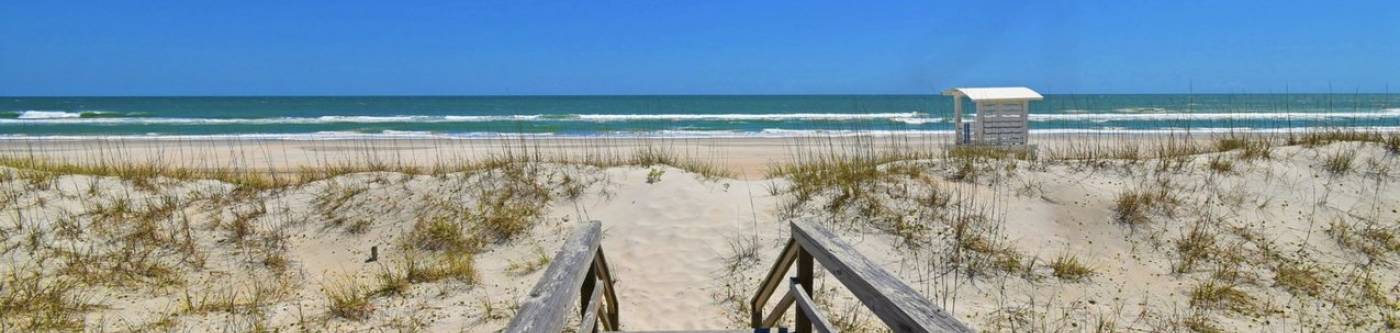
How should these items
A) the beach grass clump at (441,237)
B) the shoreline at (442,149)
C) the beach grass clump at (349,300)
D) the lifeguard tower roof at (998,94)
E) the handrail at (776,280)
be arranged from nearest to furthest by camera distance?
the handrail at (776,280) → the beach grass clump at (349,300) → the beach grass clump at (441,237) → the lifeguard tower roof at (998,94) → the shoreline at (442,149)

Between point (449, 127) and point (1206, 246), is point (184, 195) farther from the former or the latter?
point (449, 127)

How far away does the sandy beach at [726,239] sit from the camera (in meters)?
5.39

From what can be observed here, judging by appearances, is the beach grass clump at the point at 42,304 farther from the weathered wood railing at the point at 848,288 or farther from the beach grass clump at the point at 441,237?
the weathered wood railing at the point at 848,288

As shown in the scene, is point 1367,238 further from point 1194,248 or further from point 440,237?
point 440,237

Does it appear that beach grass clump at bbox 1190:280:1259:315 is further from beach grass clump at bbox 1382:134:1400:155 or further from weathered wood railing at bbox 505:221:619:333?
beach grass clump at bbox 1382:134:1400:155

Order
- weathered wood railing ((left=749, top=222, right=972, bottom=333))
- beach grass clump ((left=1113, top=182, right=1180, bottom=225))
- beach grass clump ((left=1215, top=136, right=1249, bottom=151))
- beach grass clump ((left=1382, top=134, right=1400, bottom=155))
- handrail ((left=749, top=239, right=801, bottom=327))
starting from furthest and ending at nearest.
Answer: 1. beach grass clump ((left=1215, top=136, right=1249, bottom=151))
2. beach grass clump ((left=1382, top=134, right=1400, bottom=155))
3. beach grass clump ((left=1113, top=182, right=1180, bottom=225))
4. handrail ((left=749, top=239, right=801, bottom=327))
5. weathered wood railing ((left=749, top=222, right=972, bottom=333))

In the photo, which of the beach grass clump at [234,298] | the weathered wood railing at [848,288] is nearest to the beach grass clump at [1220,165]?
the weathered wood railing at [848,288]

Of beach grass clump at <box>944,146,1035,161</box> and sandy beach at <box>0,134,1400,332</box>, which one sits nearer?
sandy beach at <box>0,134,1400,332</box>

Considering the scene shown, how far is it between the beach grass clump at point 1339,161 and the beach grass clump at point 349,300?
31.5 feet

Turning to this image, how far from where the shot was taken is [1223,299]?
218 inches

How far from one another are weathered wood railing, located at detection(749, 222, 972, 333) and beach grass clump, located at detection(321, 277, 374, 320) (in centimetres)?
268

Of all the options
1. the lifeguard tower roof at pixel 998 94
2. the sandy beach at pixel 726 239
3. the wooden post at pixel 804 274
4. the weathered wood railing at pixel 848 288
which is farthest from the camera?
the lifeguard tower roof at pixel 998 94

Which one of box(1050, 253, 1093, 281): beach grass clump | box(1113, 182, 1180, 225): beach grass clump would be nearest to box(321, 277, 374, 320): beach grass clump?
box(1050, 253, 1093, 281): beach grass clump

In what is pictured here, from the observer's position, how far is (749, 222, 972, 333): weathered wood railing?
2.21 m
